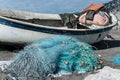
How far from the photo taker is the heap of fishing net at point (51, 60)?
8.57m

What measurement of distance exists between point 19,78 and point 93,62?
73.3 inches

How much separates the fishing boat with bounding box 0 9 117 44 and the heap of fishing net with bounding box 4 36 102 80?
2.56m

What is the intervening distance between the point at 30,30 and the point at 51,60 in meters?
3.44

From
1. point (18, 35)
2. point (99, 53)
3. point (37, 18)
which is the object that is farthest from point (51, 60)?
point (37, 18)

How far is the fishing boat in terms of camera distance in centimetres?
1191

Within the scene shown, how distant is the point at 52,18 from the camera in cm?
1427

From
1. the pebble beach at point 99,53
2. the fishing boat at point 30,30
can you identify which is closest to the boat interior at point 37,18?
the fishing boat at point 30,30

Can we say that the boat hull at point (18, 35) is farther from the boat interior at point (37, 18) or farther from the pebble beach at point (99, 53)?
the boat interior at point (37, 18)

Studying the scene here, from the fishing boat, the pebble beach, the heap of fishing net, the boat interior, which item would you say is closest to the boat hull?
the fishing boat

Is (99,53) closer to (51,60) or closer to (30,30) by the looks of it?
(30,30)

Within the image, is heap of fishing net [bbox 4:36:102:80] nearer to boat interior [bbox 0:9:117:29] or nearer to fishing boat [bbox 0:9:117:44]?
fishing boat [bbox 0:9:117:44]

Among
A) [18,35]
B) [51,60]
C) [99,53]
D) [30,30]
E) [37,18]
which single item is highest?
[37,18]

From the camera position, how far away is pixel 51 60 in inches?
349

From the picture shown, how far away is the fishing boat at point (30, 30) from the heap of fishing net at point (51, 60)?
2.56m
